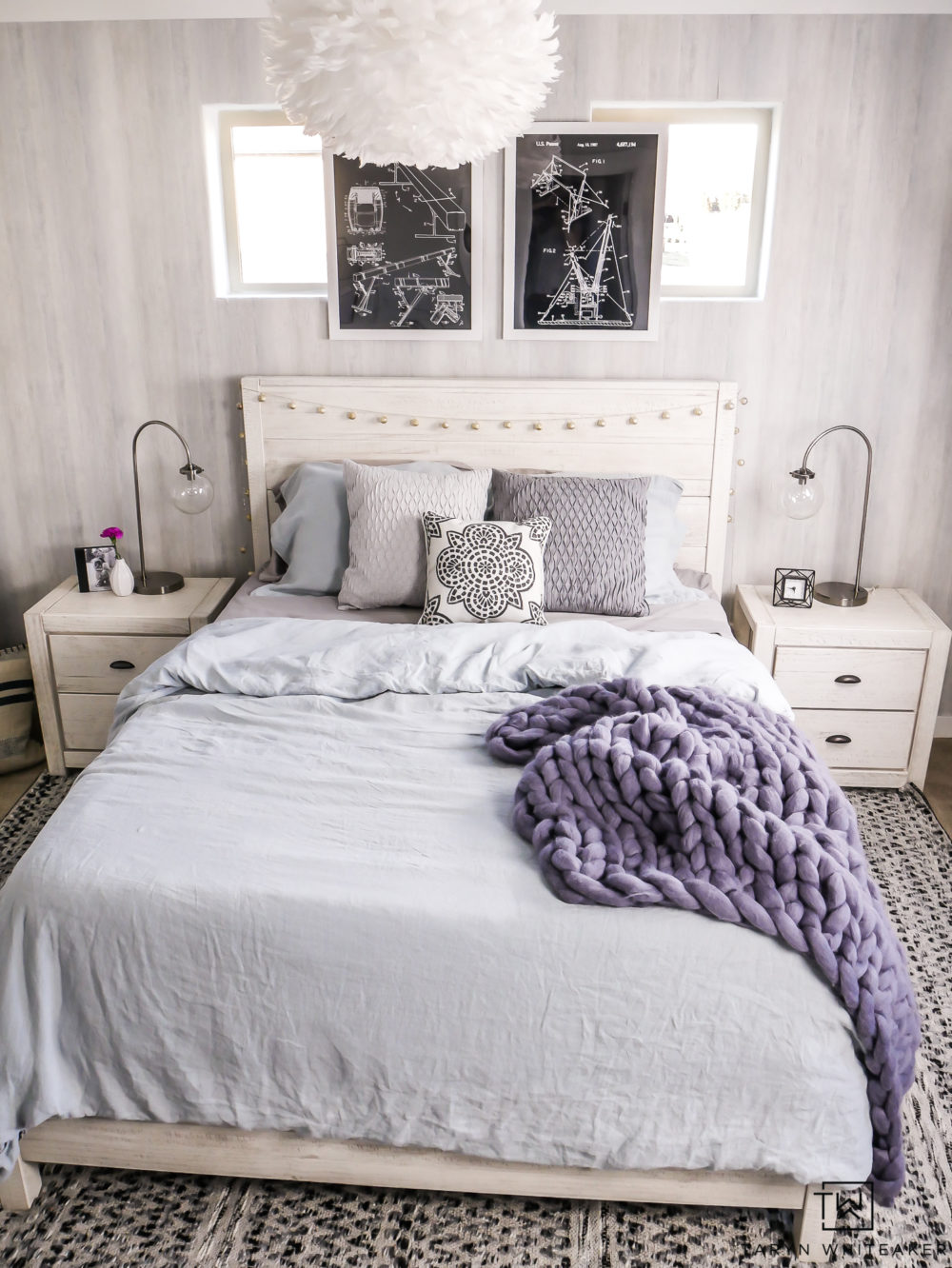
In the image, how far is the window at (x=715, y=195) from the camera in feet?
10.6

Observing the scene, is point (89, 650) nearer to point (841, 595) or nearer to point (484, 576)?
point (484, 576)

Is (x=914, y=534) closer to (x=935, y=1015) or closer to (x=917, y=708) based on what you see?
(x=917, y=708)

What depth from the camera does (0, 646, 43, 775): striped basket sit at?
133 inches

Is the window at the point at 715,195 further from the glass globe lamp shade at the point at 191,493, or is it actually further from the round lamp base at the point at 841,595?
the glass globe lamp shade at the point at 191,493

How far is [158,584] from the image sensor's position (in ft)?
11.4

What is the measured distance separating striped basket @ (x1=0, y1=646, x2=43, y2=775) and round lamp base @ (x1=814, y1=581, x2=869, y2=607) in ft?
8.25

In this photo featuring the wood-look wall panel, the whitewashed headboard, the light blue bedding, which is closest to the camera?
the light blue bedding

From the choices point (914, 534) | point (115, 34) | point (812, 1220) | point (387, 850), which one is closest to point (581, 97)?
point (115, 34)

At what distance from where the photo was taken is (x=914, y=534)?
11.6 ft

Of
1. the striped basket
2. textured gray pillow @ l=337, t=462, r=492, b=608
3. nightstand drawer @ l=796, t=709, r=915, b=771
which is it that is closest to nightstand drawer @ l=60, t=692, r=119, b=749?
the striped basket

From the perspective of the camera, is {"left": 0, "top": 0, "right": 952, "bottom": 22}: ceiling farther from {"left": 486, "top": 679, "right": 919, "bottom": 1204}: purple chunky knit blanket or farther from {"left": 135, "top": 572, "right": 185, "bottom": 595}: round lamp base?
{"left": 486, "top": 679, "right": 919, "bottom": 1204}: purple chunky knit blanket

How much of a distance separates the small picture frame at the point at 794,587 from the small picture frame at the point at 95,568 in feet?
6.91

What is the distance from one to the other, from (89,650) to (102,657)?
41 mm

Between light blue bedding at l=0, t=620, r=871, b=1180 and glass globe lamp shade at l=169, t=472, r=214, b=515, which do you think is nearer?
light blue bedding at l=0, t=620, r=871, b=1180
